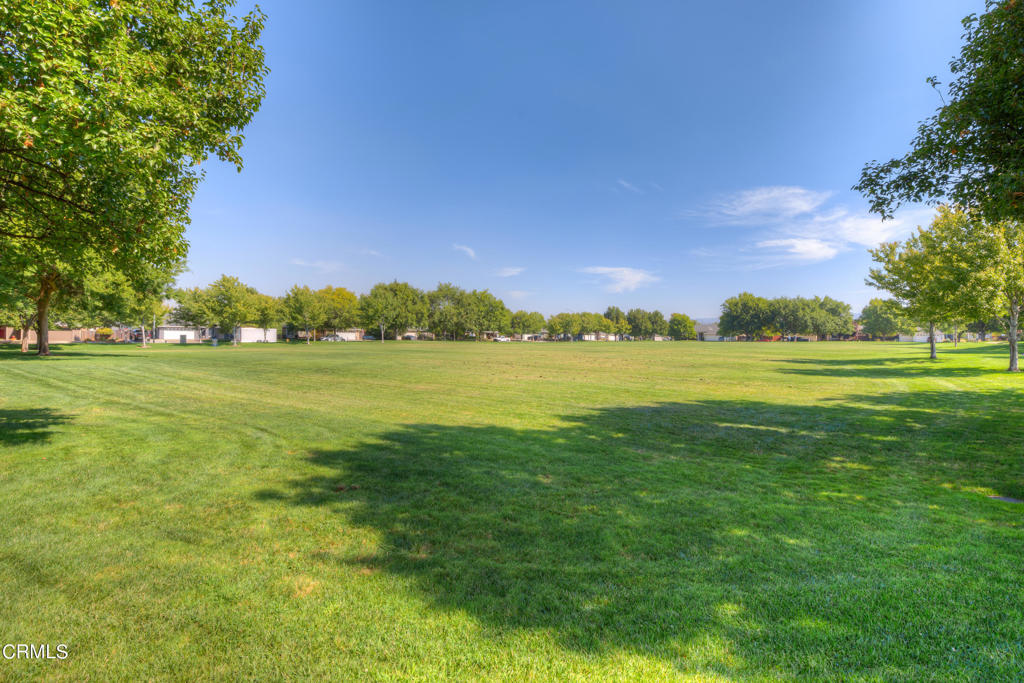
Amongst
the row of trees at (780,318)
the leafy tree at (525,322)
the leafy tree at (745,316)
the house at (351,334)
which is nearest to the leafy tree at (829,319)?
the row of trees at (780,318)

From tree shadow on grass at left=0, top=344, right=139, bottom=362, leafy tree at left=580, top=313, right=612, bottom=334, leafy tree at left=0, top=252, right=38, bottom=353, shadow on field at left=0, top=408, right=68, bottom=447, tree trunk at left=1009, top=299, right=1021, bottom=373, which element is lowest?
shadow on field at left=0, top=408, right=68, bottom=447

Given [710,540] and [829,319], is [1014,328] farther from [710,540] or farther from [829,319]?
[829,319]

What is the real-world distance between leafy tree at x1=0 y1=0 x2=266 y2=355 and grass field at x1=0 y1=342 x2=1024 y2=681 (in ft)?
14.7

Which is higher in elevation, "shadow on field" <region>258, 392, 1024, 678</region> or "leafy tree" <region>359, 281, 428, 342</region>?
"leafy tree" <region>359, 281, 428, 342</region>

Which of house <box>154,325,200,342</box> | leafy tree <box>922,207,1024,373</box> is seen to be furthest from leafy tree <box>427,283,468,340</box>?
leafy tree <box>922,207,1024,373</box>

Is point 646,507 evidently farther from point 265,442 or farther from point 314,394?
point 314,394

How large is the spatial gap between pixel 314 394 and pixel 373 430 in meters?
7.21

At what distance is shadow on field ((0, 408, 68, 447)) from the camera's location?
9.19m

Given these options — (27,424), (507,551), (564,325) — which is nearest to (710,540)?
(507,551)

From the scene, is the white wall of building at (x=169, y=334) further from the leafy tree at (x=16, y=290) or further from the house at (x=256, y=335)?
the leafy tree at (x=16, y=290)

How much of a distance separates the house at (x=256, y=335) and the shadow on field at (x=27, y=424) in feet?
308

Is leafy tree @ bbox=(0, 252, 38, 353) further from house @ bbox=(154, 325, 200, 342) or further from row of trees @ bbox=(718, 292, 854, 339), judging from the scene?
row of trees @ bbox=(718, 292, 854, 339)

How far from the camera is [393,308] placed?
107m

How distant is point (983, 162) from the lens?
28.9 feet
